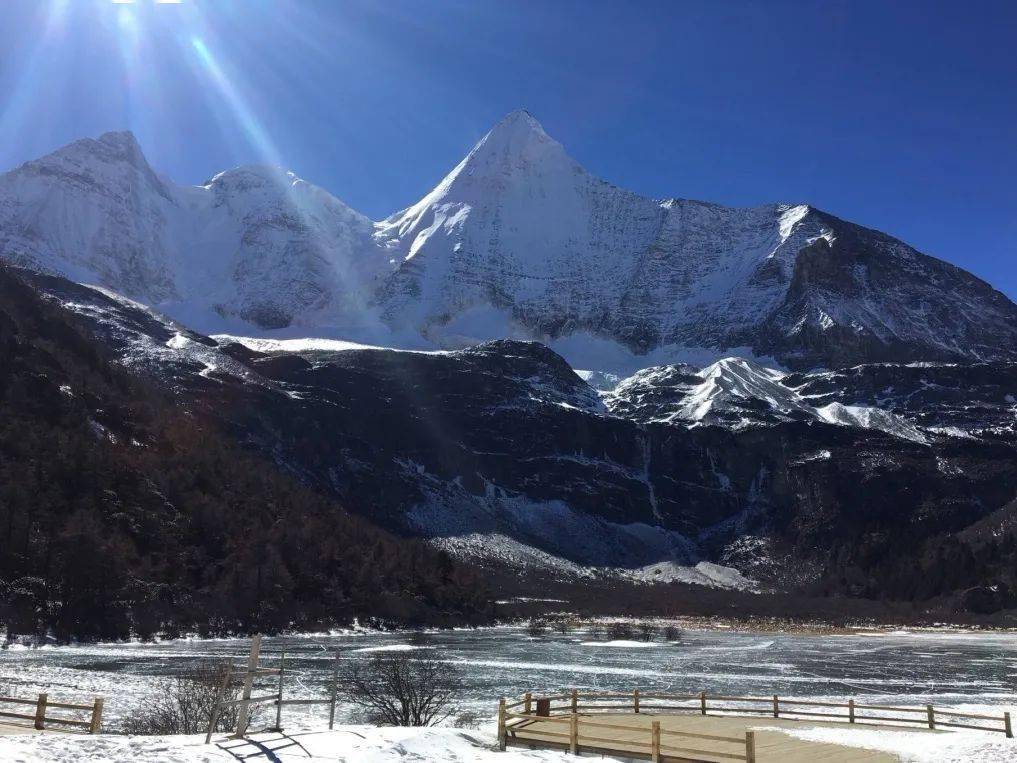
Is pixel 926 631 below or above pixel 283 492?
below

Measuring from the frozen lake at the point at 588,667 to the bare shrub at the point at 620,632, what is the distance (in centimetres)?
442

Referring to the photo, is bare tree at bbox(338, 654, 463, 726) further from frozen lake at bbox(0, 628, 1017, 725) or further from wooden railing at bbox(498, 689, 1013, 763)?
wooden railing at bbox(498, 689, 1013, 763)

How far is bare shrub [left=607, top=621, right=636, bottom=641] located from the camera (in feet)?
446

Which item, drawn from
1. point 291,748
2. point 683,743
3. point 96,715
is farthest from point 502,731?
point 96,715

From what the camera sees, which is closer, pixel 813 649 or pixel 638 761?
pixel 638 761

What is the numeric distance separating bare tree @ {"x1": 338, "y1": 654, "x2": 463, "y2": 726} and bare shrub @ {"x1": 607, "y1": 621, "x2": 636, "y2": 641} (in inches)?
2503

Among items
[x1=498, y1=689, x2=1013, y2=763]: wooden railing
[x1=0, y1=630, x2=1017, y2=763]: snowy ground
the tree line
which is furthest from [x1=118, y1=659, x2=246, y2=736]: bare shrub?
the tree line

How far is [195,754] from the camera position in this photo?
1031 inches

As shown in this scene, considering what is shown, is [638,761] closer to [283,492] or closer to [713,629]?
[713,629]

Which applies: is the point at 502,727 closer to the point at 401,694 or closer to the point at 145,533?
the point at 401,694

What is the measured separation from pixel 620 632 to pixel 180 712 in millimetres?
105106

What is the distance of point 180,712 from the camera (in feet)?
153

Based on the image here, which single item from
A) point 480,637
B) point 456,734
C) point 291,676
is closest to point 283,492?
point 480,637

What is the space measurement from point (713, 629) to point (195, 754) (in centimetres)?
15405
